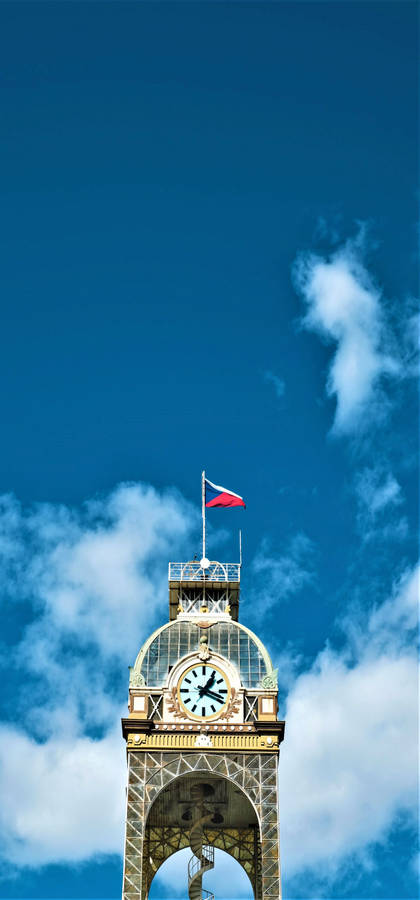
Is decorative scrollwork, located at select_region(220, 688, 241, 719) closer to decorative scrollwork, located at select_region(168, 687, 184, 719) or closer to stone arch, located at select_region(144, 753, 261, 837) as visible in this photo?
decorative scrollwork, located at select_region(168, 687, 184, 719)

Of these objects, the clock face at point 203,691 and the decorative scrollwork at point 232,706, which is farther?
the clock face at point 203,691

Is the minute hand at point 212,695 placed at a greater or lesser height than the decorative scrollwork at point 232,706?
greater

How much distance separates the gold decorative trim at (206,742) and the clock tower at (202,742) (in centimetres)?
6

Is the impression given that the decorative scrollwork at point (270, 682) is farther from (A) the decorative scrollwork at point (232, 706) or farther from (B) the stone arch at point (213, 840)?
(B) the stone arch at point (213, 840)

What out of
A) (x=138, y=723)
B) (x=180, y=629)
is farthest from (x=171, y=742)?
(x=180, y=629)

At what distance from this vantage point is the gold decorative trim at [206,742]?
307 ft

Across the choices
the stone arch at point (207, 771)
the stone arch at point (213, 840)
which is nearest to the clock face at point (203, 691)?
the stone arch at point (207, 771)

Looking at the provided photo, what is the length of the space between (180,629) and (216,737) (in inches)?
330

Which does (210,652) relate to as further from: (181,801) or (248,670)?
(181,801)

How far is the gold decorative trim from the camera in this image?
9344cm

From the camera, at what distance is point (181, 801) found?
322 ft

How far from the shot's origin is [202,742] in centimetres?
9356

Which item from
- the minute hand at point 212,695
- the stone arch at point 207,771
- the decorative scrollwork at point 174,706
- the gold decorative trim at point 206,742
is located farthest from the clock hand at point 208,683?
the stone arch at point 207,771

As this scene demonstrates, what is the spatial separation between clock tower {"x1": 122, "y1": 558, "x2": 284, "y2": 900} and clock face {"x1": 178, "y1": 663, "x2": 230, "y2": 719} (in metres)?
0.06
